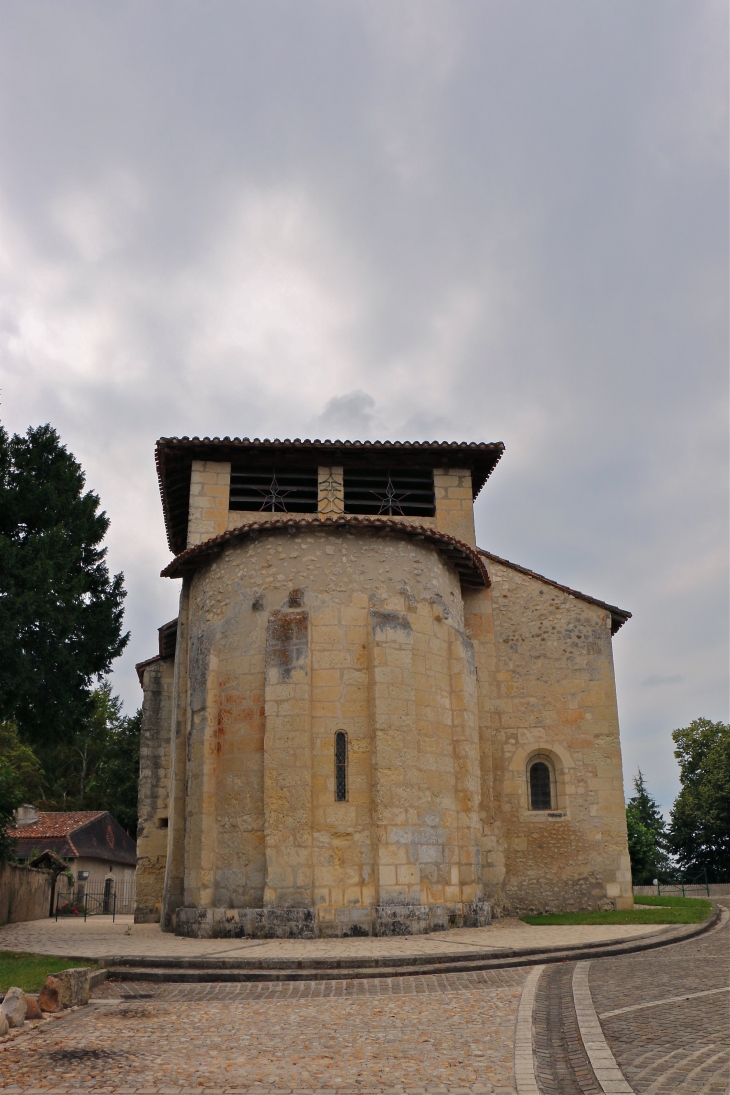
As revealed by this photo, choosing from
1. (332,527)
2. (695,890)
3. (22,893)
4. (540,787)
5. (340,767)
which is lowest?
(695,890)

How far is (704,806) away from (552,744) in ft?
77.1

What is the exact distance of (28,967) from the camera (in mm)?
10156

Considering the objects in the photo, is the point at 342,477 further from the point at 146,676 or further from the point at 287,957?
the point at 287,957

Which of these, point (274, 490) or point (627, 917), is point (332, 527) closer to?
point (274, 490)

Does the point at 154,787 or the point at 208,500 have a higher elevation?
the point at 208,500

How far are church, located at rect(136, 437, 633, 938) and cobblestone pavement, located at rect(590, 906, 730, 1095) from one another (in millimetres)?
4122

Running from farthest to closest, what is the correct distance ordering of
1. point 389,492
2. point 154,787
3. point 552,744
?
point 154,787 < point 389,492 < point 552,744

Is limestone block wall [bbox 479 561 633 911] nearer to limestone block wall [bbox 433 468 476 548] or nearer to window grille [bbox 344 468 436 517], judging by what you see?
limestone block wall [bbox 433 468 476 548]

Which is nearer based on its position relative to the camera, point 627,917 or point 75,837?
point 627,917

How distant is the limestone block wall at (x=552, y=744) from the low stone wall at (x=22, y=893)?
13.8 m

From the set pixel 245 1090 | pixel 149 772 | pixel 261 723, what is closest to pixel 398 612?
pixel 261 723

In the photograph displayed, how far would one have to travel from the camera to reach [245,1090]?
505 centimetres

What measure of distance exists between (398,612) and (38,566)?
22.8 ft

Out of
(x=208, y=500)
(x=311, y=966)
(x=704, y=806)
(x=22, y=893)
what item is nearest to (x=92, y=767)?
(x=22, y=893)
